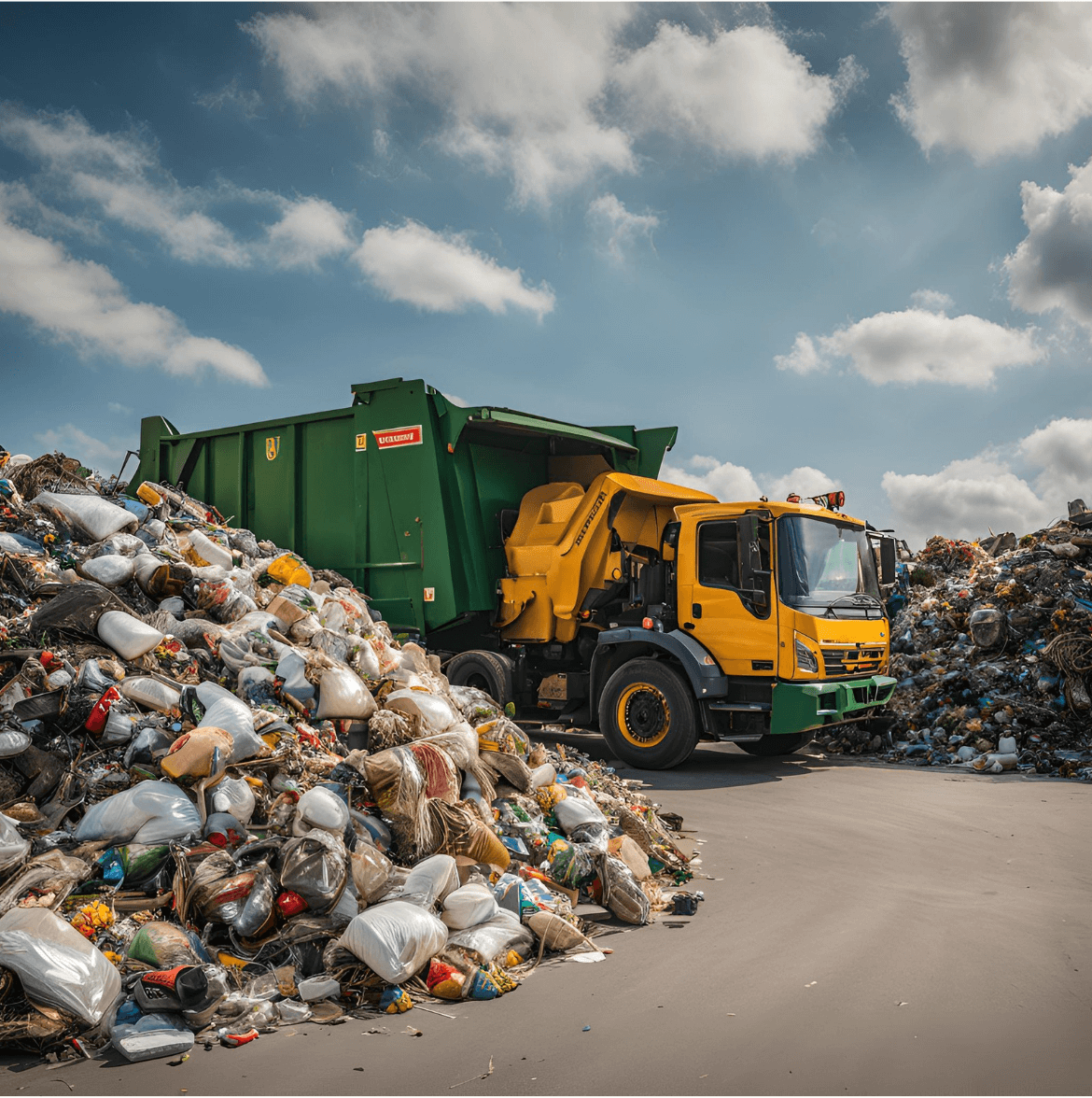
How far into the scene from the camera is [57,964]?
9.02 feet

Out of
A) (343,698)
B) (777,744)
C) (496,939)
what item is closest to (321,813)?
(496,939)

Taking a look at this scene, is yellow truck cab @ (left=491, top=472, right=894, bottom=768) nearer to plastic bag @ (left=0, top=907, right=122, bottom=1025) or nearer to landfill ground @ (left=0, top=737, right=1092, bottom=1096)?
landfill ground @ (left=0, top=737, right=1092, bottom=1096)

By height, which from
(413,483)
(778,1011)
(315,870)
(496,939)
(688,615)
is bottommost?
(778,1011)

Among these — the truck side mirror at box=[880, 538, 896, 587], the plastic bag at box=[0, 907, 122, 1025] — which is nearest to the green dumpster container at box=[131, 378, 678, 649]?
the truck side mirror at box=[880, 538, 896, 587]

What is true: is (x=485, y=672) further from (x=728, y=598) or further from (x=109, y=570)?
(x=109, y=570)

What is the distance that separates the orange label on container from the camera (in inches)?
327

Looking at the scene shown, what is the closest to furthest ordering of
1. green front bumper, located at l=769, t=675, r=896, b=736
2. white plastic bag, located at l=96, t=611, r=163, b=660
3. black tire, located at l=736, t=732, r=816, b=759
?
white plastic bag, located at l=96, t=611, r=163, b=660 < green front bumper, located at l=769, t=675, r=896, b=736 < black tire, located at l=736, t=732, r=816, b=759

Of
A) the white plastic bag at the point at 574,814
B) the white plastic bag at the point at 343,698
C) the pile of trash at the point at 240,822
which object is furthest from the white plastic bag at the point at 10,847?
the white plastic bag at the point at 574,814

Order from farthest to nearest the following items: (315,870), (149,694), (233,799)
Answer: (149,694) < (233,799) < (315,870)

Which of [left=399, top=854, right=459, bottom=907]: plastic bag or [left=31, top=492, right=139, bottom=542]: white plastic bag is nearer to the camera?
[left=399, top=854, right=459, bottom=907]: plastic bag

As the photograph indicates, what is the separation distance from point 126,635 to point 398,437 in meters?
4.26

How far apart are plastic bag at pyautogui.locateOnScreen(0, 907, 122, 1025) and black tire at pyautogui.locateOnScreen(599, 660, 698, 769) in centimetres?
542

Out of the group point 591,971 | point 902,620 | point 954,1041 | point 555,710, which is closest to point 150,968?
point 591,971

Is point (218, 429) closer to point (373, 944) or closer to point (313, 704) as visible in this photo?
point (313, 704)
